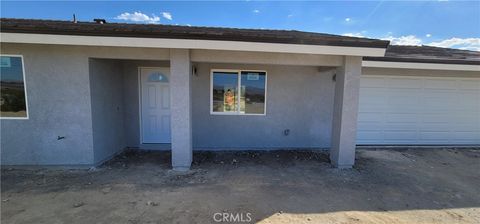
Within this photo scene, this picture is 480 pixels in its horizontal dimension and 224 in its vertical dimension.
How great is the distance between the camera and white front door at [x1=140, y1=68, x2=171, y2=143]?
6.70m

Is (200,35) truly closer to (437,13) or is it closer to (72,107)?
(72,107)

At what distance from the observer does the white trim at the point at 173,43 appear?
425 centimetres

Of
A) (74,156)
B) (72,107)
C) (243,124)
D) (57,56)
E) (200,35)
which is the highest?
(200,35)

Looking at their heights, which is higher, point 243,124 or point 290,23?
point 290,23

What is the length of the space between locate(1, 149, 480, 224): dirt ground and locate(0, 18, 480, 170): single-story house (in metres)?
0.66

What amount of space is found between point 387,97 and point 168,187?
23.4ft

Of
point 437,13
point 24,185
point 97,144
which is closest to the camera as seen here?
point 24,185

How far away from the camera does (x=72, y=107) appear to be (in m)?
5.01

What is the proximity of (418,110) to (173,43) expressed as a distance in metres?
7.94

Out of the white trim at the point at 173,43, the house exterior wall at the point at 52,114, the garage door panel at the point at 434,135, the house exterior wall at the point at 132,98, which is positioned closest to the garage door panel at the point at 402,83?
the garage door panel at the point at 434,135

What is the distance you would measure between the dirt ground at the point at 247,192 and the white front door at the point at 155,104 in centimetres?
90

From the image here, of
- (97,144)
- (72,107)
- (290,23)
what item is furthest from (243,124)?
(290,23)

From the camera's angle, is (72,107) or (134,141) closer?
(72,107)

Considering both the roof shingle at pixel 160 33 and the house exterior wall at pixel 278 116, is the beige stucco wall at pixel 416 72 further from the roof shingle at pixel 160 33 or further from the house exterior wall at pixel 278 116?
the roof shingle at pixel 160 33
